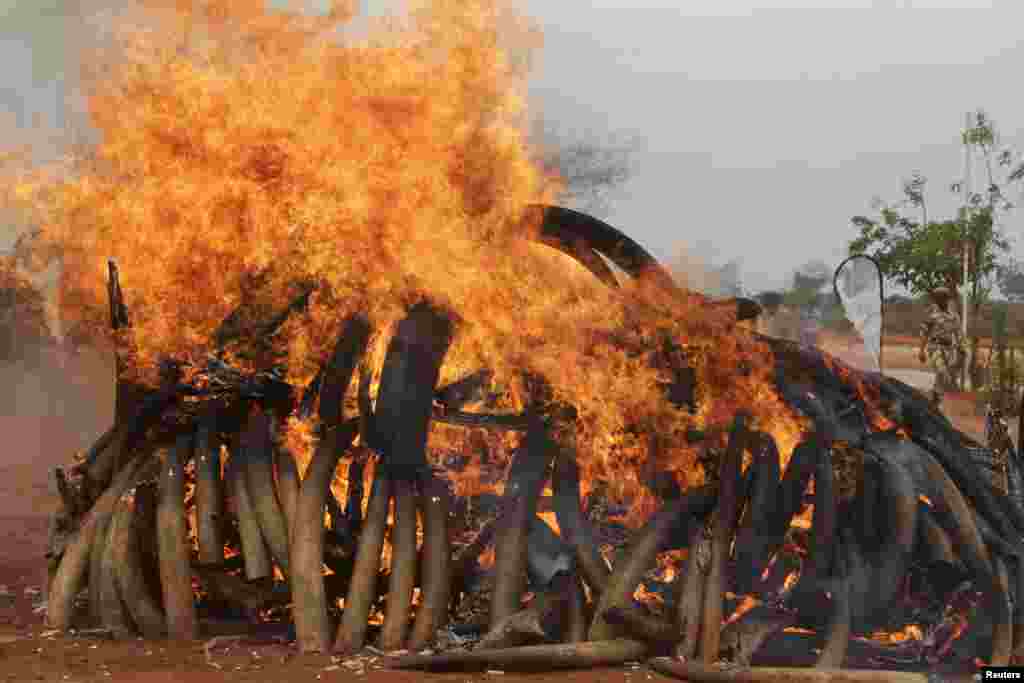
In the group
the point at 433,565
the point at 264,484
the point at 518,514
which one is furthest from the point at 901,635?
the point at 264,484

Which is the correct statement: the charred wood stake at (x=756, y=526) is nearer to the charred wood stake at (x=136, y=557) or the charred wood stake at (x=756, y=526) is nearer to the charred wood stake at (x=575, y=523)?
the charred wood stake at (x=575, y=523)

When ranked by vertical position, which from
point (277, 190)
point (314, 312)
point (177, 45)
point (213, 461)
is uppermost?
point (177, 45)

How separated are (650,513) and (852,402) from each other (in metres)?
1.47

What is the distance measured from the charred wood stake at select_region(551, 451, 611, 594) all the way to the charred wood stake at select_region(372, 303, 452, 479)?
85 cm

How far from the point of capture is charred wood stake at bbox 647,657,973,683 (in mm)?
5516

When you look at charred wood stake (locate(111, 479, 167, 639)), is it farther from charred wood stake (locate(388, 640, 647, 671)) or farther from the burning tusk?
charred wood stake (locate(388, 640, 647, 671))

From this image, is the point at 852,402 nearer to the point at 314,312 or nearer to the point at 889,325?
the point at 314,312

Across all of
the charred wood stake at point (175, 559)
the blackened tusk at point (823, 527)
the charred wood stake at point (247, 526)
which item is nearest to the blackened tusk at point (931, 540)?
the blackened tusk at point (823, 527)

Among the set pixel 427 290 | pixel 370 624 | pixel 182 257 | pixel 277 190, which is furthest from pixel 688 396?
pixel 182 257

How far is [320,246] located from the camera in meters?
7.02

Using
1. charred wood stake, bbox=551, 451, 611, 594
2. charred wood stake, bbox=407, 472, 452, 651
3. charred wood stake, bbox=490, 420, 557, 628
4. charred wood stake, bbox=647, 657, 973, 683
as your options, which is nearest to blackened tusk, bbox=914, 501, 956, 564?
charred wood stake, bbox=647, 657, 973, 683

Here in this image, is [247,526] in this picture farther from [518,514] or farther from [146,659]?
[518,514]

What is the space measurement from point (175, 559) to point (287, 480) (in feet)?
2.62

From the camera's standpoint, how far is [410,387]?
6746mm
